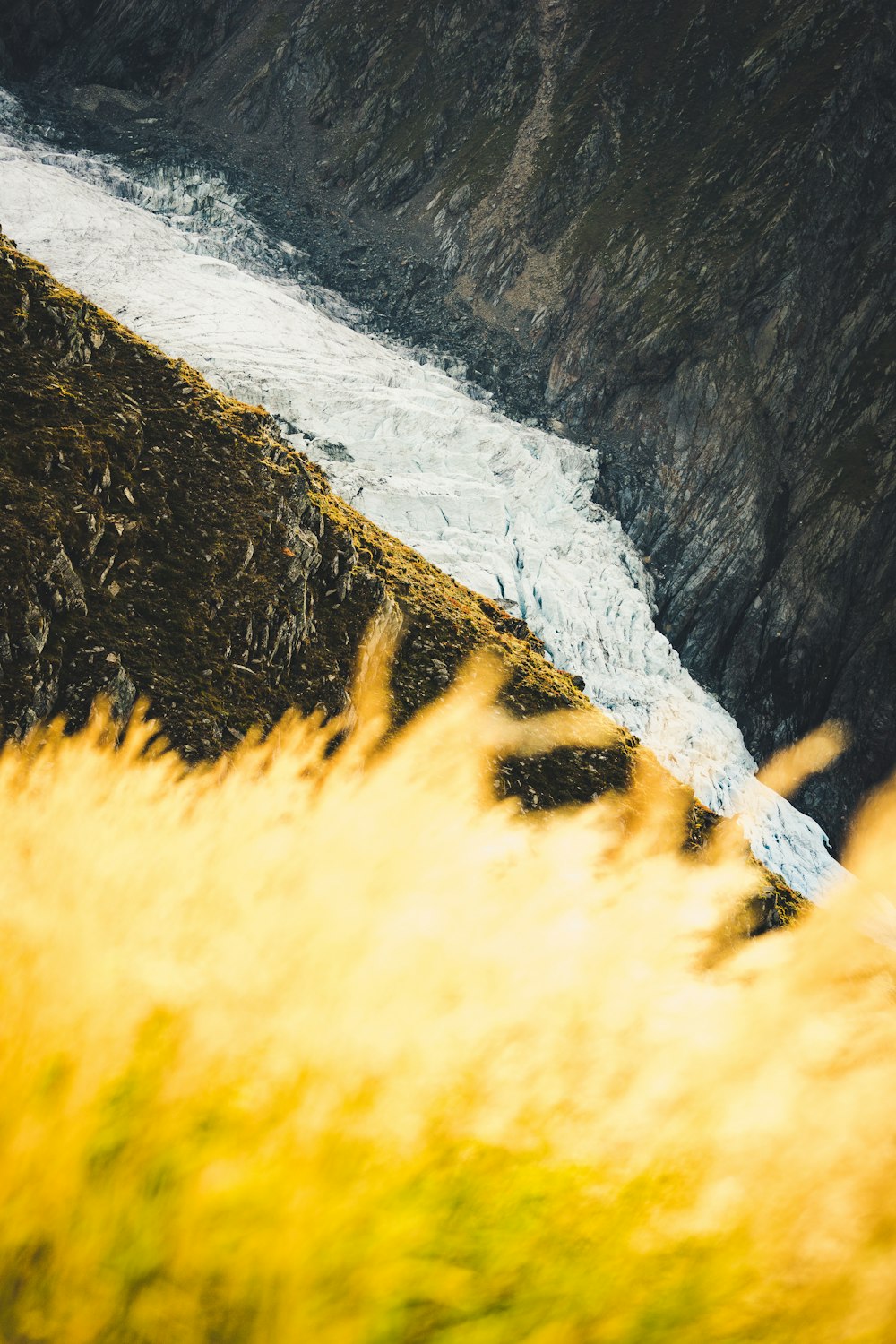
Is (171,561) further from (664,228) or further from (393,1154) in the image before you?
(664,228)

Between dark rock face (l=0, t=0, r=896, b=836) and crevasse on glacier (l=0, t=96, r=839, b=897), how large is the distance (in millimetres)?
7221

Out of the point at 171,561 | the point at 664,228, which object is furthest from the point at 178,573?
the point at 664,228

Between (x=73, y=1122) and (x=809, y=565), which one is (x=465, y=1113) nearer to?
(x=73, y=1122)

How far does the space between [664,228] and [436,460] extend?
1267 inches

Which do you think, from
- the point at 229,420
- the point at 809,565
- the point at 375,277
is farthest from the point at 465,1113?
the point at 375,277

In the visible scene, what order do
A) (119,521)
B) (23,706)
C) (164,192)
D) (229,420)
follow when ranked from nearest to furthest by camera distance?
(23,706) < (119,521) < (229,420) < (164,192)

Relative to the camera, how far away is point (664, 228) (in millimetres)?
60344

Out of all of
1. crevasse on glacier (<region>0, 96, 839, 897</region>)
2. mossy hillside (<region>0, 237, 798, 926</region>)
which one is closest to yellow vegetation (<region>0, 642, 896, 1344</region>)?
mossy hillside (<region>0, 237, 798, 926</region>)

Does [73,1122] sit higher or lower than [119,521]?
higher

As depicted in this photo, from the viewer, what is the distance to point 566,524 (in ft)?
142

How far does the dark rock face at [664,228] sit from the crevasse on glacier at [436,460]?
23.7 ft

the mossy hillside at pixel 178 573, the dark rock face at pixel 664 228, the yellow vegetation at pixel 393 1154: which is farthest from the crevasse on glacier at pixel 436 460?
the yellow vegetation at pixel 393 1154

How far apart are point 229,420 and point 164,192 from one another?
178 ft

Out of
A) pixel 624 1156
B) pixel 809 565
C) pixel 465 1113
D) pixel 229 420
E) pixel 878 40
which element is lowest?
pixel 229 420
